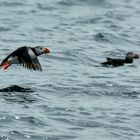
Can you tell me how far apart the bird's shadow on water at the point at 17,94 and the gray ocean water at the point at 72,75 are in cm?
2

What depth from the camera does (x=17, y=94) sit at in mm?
15562

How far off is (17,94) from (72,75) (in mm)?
2444

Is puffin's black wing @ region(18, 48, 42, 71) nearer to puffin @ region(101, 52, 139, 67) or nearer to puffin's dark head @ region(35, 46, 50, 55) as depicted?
puffin's dark head @ region(35, 46, 50, 55)

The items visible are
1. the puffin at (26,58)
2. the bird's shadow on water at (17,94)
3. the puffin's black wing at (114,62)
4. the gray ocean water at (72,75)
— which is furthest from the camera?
the puffin's black wing at (114,62)

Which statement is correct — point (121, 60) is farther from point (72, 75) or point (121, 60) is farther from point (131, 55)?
point (72, 75)

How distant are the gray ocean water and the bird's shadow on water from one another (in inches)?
0.8

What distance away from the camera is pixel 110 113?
14273 mm

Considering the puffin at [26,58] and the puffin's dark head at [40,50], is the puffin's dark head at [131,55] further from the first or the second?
the puffin at [26,58]

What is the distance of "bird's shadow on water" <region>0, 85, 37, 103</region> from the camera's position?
1509cm

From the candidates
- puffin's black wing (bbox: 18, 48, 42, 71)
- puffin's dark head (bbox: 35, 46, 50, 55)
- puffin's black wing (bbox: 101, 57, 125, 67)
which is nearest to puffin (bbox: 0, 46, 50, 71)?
puffin's black wing (bbox: 18, 48, 42, 71)

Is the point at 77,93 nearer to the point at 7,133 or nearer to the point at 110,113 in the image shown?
the point at 110,113

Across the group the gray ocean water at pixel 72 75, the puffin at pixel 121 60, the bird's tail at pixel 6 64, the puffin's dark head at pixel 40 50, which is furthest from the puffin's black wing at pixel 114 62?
the bird's tail at pixel 6 64

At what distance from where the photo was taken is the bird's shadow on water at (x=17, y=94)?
49.5ft

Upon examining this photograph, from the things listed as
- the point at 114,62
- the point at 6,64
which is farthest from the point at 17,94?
the point at 114,62
